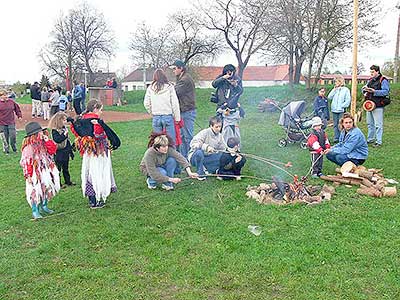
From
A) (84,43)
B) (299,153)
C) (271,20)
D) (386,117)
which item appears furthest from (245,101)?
(84,43)

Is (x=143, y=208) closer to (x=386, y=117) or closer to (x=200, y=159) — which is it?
(x=200, y=159)

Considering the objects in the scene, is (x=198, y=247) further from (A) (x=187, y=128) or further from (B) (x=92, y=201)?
(A) (x=187, y=128)

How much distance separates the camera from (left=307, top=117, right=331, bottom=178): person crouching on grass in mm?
7059

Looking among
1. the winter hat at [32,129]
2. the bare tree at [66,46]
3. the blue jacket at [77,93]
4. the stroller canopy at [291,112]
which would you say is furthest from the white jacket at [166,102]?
the bare tree at [66,46]

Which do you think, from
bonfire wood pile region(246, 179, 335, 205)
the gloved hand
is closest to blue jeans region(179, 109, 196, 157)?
the gloved hand

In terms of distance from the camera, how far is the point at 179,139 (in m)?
7.36

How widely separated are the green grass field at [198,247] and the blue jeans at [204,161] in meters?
0.26

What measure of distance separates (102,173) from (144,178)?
1.79 m

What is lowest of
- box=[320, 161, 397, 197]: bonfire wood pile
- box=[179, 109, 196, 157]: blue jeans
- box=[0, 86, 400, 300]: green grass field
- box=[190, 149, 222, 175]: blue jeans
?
box=[0, 86, 400, 300]: green grass field

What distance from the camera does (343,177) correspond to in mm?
6727

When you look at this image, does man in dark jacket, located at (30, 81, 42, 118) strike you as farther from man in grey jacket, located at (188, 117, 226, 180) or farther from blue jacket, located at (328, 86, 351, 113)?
man in grey jacket, located at (188, 117, 226, 180)

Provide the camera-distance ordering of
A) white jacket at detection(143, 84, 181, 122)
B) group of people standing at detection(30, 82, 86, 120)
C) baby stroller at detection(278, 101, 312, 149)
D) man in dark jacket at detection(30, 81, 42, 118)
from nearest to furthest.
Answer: white jacket at detection(143, 84, 181, 122)
baby stroller at detection(278, 101, 312, 149)
group of people standing at detection(30, 82, 86, 120)
man in dark jacket at detection(30, 81, 42, 118)

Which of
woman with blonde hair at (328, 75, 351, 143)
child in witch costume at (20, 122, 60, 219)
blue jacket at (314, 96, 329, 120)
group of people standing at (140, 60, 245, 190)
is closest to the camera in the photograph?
child in witch costume at (20, 122, 60, 219)

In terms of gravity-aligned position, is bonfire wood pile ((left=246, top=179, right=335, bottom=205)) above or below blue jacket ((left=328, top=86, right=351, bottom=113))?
below
